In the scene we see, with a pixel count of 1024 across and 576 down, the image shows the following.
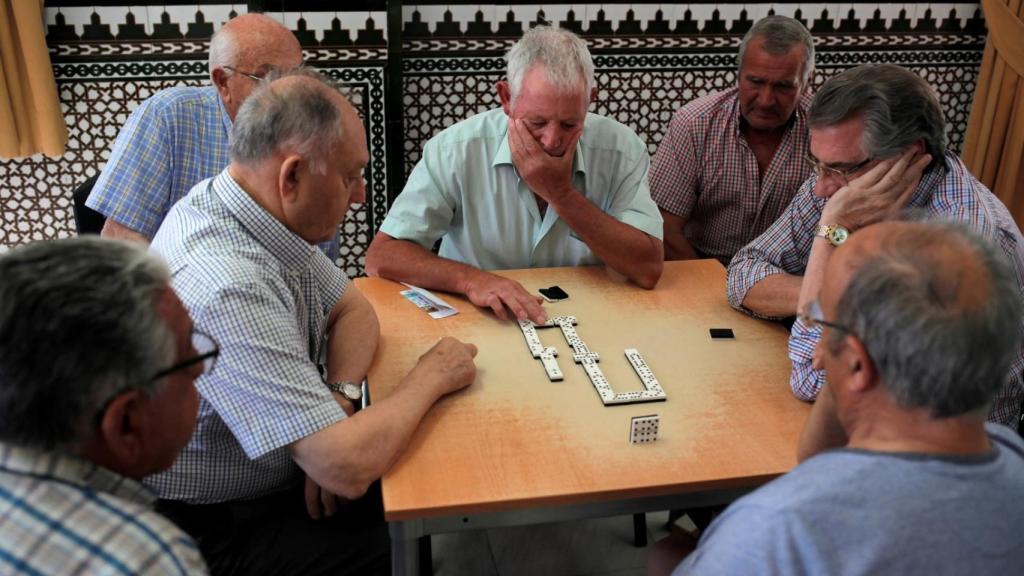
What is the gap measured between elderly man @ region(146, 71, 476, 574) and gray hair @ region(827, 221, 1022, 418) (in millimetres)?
915

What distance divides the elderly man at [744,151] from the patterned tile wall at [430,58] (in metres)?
1.20

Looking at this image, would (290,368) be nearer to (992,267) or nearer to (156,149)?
(992,267)

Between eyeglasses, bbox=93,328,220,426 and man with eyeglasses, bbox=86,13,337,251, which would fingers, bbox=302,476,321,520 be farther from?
man with eyeglasses, bbox=86,13,337,251

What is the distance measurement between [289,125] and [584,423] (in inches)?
33.4

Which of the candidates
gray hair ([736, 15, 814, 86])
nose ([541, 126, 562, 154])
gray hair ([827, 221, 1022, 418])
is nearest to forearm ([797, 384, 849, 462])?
gray hair ([827, 221, 1022, 418])

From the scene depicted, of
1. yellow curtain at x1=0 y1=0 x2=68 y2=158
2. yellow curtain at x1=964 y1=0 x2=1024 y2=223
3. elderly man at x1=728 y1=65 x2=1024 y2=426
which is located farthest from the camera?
yellow curtain at x1=964 y1=0 x2=1024 y2=223

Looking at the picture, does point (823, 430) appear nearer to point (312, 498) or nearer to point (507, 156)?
point (312, 498)

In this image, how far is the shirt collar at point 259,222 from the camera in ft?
5.91

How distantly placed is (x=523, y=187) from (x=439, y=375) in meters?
1.02

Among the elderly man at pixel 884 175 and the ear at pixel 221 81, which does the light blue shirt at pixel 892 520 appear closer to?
the elderly man at pixel 884 175

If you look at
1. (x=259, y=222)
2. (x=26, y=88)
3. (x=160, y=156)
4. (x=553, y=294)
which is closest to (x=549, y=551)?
(x=553, y=294)

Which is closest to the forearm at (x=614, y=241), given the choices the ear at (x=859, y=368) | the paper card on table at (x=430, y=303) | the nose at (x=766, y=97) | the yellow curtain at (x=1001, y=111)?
the paper card on table at (x=430, y=303)

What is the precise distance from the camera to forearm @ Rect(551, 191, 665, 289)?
255cm

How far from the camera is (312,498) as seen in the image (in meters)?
1.91
